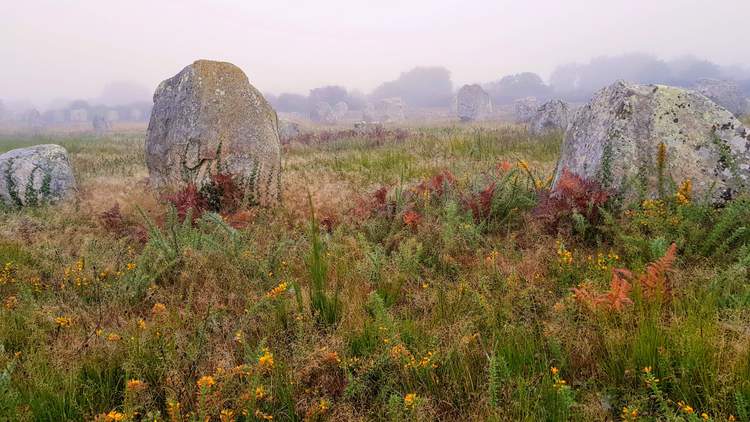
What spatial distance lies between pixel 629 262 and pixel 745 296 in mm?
1019

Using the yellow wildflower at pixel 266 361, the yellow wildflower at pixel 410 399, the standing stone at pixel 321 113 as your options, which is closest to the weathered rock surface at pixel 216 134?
the yellow wildflower at pixel 266 361

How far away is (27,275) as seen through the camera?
4152mm

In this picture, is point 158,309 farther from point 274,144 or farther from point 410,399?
point 274,144

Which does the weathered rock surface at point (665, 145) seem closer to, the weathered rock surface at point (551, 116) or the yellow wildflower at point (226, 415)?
the yellow wildflower at point (226, 415)

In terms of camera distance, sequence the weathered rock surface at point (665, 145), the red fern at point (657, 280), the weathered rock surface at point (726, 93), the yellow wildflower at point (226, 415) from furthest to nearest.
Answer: the weathered rock surface at point (726, 93), the weathered rock surface at point (665, 145), the red fern at point (657, 280), the yellow wildflower at point (226, 415)

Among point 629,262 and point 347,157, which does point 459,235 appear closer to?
point 629,262

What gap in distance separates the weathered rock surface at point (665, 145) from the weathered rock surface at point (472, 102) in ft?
274

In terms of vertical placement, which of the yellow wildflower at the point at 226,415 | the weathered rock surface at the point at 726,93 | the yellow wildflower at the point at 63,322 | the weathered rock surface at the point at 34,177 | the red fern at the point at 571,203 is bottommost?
the yellow wildflower at the point at 226,415

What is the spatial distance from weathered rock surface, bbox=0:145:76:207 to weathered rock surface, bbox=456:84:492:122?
3258 inches

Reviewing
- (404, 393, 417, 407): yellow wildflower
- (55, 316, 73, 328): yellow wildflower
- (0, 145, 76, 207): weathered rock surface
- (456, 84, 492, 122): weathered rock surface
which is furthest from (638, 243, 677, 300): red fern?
(456, 84, 492, 122): weathered rock surface

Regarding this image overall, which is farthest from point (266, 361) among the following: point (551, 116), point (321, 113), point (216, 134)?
point (321, 113)

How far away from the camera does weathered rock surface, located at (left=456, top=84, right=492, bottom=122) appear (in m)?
86.9

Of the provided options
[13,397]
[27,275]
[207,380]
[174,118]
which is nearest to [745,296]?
[207,380]

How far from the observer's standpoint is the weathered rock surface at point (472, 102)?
285ft
